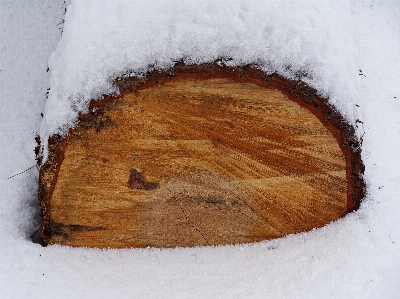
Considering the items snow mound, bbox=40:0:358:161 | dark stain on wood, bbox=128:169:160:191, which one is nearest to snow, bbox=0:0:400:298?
snow mound, bbox=40:0:358:161

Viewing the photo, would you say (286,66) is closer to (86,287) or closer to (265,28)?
(265,28)

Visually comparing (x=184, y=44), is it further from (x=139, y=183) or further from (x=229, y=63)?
(x=139, y=183)

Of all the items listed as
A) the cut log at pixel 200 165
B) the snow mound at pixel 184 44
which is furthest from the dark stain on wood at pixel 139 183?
the snow mound at pixel 184 44

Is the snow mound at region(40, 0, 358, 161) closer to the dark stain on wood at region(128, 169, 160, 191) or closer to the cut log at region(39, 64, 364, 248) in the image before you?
the cut log at region(39, 64, 364, 248)

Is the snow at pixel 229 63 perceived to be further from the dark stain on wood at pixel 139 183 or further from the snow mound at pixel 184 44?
the dark stain on wood at pixel 139 183

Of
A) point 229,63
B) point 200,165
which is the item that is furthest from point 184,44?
point 200,165

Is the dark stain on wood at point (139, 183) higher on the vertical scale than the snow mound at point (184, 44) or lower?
lower
